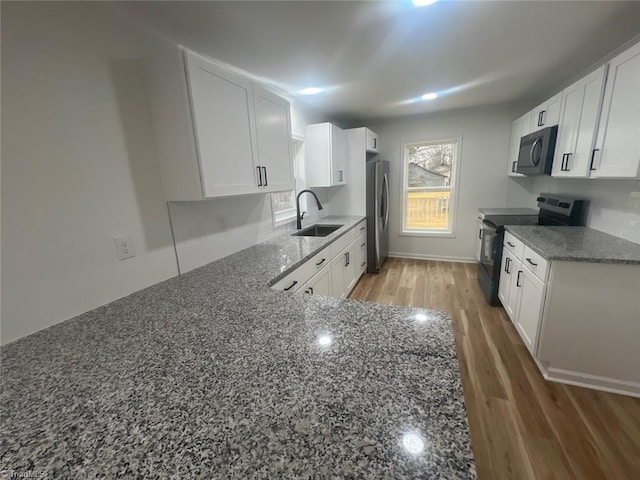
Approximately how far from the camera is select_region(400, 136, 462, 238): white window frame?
397 cm

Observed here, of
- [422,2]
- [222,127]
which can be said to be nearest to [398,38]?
[422,2]

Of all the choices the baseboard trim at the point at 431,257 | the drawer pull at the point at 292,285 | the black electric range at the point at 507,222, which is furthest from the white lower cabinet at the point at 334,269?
the black electric range at the point at 507,222

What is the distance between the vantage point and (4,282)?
3.35 feet

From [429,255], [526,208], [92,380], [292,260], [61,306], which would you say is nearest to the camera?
[92,380]

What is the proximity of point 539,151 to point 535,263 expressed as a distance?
51.3 inches

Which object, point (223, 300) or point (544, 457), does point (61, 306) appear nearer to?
point (223, 300)

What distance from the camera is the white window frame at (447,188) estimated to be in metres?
→ 3.97

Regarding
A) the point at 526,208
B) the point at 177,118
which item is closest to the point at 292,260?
the point at 177,118

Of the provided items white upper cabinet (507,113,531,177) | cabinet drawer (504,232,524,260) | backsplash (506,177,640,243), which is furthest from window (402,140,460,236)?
cabinet drawer (504,232,524,260)

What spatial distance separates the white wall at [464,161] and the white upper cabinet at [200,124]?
2.99 meters

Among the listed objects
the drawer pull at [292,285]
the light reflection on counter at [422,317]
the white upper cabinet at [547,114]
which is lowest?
the drawer pull at [292,285]

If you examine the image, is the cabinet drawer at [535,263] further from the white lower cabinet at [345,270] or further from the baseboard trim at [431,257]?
the baseboard trim at [431,257]

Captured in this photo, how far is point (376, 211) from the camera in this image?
378cm

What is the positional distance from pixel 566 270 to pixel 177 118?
8.36 feet
